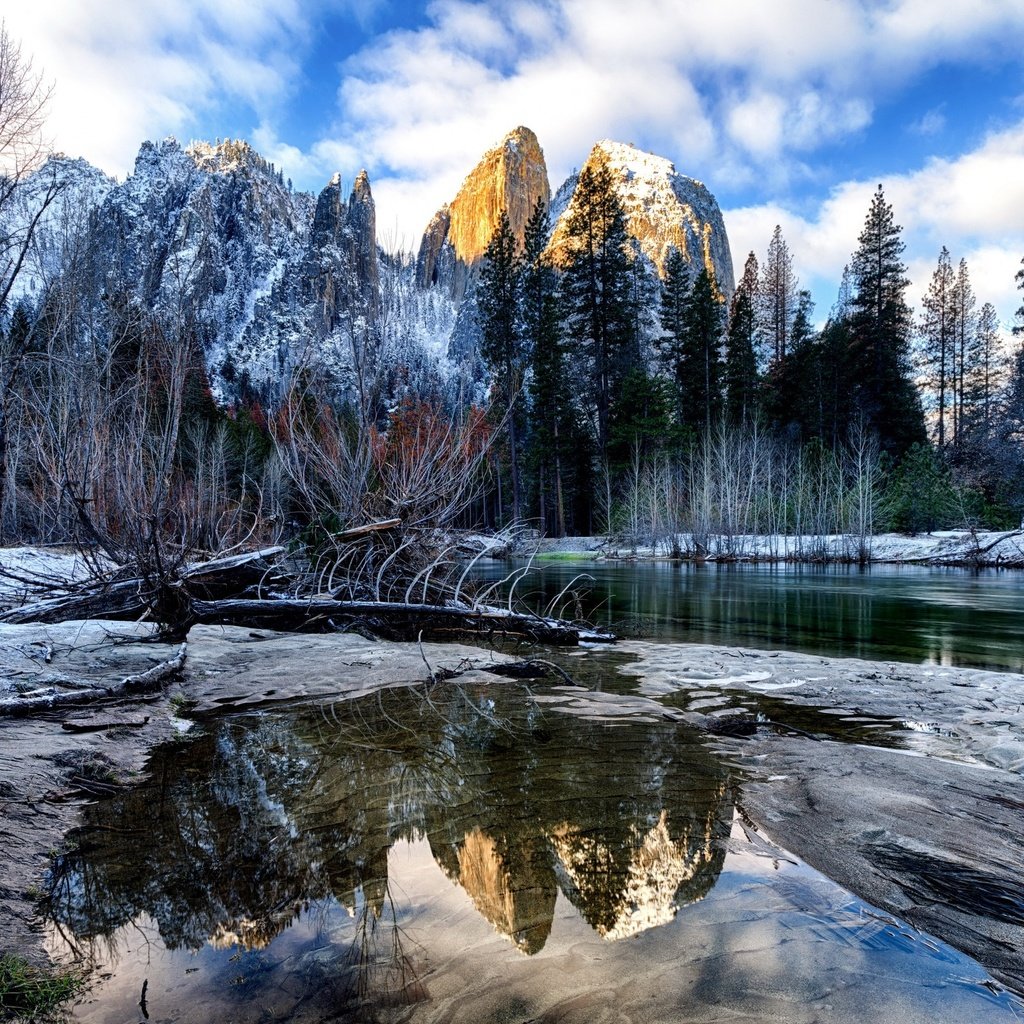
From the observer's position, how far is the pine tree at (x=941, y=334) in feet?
149

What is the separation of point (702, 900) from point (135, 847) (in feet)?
6.56

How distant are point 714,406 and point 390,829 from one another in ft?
122

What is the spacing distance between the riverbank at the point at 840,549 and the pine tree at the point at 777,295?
30478 mm

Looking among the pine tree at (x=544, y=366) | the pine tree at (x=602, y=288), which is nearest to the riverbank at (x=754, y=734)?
the pine tree at (x=544, y=366)

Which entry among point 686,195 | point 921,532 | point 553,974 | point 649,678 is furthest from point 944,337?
point 553,974

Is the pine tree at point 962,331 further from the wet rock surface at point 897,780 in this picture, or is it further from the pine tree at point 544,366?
the wet rock surface at point 897,780

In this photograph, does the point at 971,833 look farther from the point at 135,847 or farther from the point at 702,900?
the point at 135,847

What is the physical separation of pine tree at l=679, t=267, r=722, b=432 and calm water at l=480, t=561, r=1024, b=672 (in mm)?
19260

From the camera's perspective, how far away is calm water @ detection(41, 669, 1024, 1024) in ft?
4.70

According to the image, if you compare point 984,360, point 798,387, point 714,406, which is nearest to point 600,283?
point 714,406

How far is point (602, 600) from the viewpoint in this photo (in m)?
11.9

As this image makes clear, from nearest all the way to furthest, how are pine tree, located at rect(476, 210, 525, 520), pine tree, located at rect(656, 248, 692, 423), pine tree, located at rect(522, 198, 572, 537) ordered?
pine tree, located at rect(522, 198, 572, 537)
pine tree, located at rect(476, 210, 525, 520)
pine tree, located at rect(656, 248, 692, 423)

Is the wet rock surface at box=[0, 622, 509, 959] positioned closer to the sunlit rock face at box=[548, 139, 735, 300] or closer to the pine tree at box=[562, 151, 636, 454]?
the pine tree at box=[562, 151, 636, 454]

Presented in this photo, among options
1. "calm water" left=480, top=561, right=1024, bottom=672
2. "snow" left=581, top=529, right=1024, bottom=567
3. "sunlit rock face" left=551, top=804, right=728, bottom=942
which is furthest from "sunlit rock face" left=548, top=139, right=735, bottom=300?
"sunlit rock face" left=551, top=804, right=728, bottom=942
